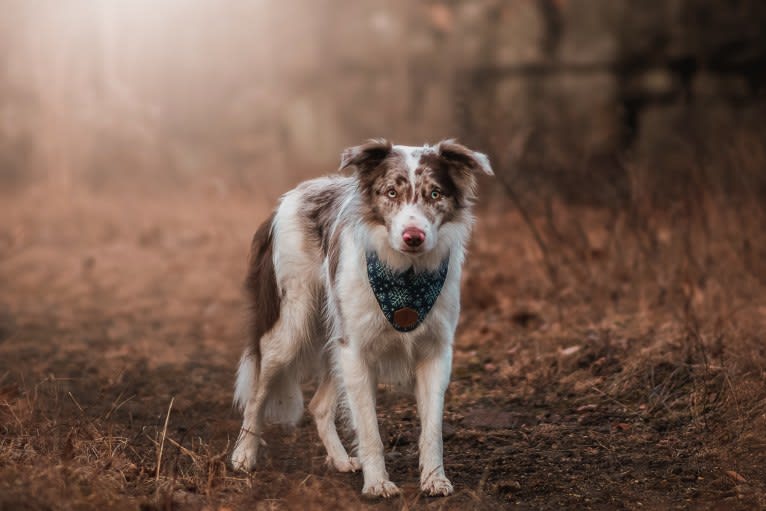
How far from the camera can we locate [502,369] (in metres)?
7.08

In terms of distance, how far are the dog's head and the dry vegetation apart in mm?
1302

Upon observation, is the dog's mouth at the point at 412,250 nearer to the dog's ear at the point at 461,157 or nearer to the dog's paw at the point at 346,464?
the dog's ear at the point at 461,157

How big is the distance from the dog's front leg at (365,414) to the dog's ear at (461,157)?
1.11 m

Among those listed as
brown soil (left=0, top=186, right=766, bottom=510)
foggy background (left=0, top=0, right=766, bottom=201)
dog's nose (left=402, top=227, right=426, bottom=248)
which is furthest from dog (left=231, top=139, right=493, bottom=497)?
foggy background (left=0, top=0, right=766, bottom=201)

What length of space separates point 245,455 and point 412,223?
1828 millimetres

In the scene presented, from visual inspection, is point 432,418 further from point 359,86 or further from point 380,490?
point 359,86

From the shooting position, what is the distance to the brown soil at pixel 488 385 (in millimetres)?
4672

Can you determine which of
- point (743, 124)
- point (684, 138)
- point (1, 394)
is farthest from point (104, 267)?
point (743, 124)

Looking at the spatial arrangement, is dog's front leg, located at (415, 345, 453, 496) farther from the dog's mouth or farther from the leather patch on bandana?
the dog's mouth

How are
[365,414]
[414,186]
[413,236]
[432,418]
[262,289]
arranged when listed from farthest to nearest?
1. [262,289]
2. [365,414]
3. [432,418]
4. [414,186]
5. [413,236]

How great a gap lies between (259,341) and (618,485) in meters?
2.24

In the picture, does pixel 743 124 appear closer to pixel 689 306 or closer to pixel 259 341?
pixel 689 306

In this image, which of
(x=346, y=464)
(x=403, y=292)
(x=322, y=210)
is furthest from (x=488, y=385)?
(x=403, y=292)

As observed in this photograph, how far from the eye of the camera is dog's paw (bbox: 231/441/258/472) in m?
5.28
